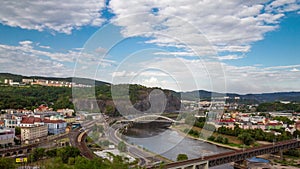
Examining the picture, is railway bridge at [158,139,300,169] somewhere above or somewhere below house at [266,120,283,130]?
below

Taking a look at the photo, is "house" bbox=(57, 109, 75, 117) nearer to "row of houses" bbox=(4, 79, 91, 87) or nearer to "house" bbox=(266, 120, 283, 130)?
"row of houses" bbox=(4, 79, 91, 87)

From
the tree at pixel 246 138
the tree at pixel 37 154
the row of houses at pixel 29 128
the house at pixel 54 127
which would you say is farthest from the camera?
the house at pixel 54 127

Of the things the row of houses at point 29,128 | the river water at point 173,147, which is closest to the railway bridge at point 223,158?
the river water at point 173,147

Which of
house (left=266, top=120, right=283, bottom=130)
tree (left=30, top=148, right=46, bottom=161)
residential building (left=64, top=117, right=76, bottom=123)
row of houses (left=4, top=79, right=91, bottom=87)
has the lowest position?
tree (left=30, top=148, right=46, bottom=161)

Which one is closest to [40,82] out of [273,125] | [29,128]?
[29,128]

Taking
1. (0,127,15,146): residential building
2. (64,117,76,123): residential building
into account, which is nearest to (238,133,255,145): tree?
(64,117,76,123): residential building

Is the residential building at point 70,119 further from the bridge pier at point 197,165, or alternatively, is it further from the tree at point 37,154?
the bridge pier at point 197,165

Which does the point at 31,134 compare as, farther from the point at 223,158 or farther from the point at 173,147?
the point at 223,158

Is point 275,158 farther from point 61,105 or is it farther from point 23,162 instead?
point 61,105
